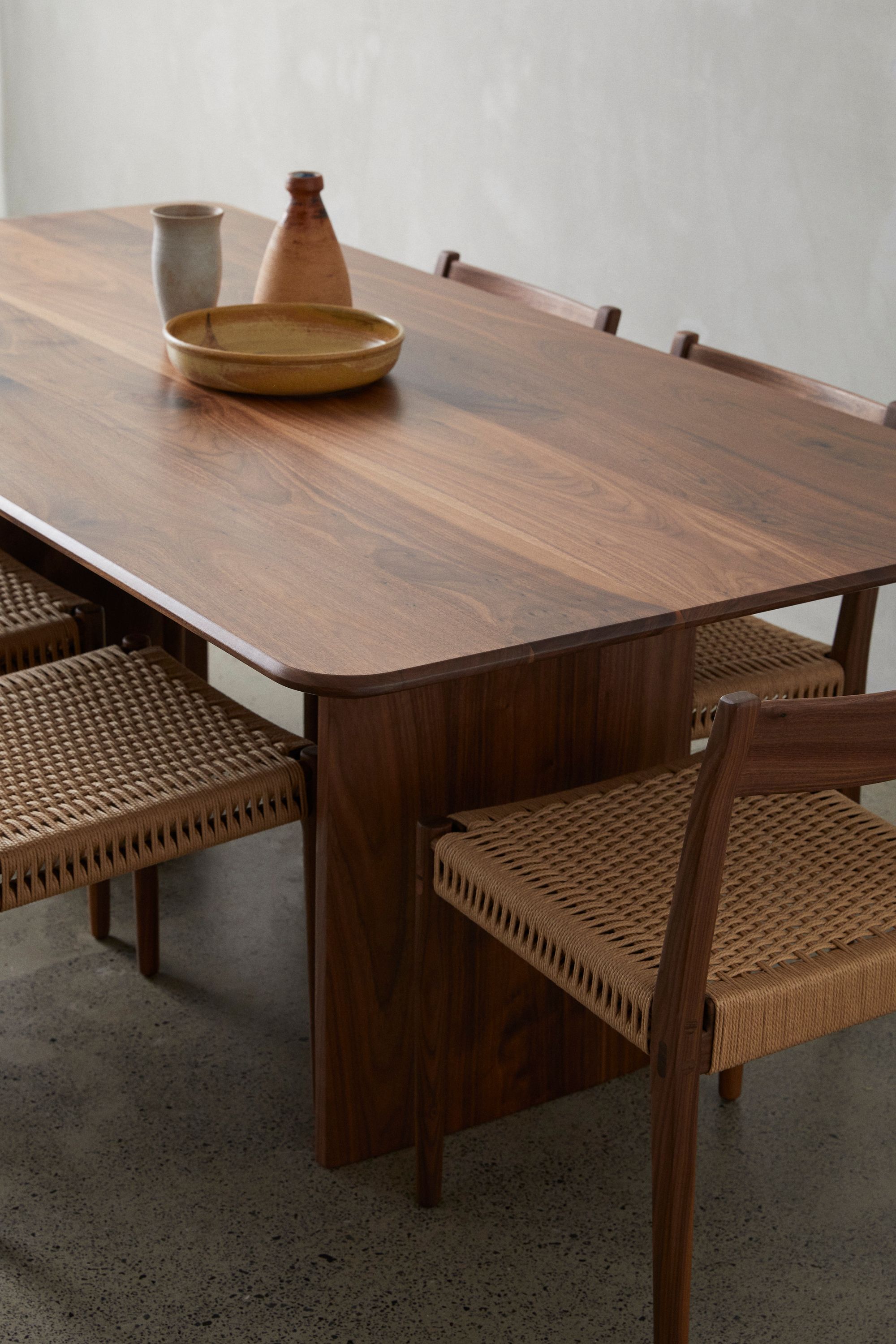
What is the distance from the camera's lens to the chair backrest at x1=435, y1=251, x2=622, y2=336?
269 centimetres

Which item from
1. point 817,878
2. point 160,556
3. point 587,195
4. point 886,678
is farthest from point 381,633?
point 587,195

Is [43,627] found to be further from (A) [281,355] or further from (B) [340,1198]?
(B) [340,1198]

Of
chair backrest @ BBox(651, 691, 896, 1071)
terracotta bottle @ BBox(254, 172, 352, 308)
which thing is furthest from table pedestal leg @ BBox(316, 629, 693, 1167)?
terracotta bottle @ BBox(254, 172, 352, 308)

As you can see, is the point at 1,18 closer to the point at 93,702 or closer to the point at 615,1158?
the point at 93,702

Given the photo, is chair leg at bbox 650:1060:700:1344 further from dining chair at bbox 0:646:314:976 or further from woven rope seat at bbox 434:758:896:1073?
dining chair at bbox 0:646:314:976

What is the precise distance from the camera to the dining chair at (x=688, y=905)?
128cm

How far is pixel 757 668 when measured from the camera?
2.12 metres

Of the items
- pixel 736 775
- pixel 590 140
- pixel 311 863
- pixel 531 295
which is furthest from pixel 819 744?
pixel 590 140

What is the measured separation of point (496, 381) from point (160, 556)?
80 cm

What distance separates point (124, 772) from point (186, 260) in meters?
0.87

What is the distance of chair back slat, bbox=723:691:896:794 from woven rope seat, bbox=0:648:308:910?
2.10 feet

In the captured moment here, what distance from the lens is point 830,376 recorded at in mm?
3246

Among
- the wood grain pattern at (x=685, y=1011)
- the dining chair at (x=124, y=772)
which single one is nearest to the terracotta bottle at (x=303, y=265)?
the dining chair at (x=124, y=772)

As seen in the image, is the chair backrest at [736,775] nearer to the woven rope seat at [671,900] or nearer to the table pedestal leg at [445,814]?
the woven rope seat at [671,900]
